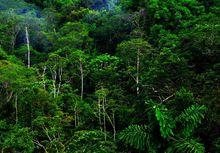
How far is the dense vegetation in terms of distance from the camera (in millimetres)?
10448

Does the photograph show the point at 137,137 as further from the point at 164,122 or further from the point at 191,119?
the point at 191,119

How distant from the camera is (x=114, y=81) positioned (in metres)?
23.3

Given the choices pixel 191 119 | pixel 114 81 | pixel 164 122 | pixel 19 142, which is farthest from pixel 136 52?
pixel 164 122

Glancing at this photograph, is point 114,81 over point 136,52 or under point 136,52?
under

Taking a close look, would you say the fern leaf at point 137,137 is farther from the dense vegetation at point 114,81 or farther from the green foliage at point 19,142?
the green foliage at point 19,142

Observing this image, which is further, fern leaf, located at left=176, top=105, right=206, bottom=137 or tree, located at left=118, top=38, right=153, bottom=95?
tree, located at left=118, top=38, right=153, bottom=95

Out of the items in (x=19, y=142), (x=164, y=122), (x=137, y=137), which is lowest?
(x=19, y=142)

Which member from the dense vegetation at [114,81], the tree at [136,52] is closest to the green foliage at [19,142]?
the dense vegetation at [114,81]

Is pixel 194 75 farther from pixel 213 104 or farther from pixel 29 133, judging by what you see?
pixel 29 133

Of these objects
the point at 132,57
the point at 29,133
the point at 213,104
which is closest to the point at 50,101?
the point at 29,133

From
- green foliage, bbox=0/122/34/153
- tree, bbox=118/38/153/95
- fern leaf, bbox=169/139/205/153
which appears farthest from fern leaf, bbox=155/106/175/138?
tree, bbox=118/38/153/95

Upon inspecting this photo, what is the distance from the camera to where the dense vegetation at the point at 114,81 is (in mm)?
10448

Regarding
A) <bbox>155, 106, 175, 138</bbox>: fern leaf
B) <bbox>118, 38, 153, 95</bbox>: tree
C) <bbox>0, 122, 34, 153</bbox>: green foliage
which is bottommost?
<bbox>0, 122, 34, 153</bbox>: green foliage

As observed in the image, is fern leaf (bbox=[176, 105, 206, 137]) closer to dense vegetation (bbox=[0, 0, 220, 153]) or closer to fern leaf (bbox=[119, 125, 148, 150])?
dense vegetation (bbox=[0, 0, 220, 153])
